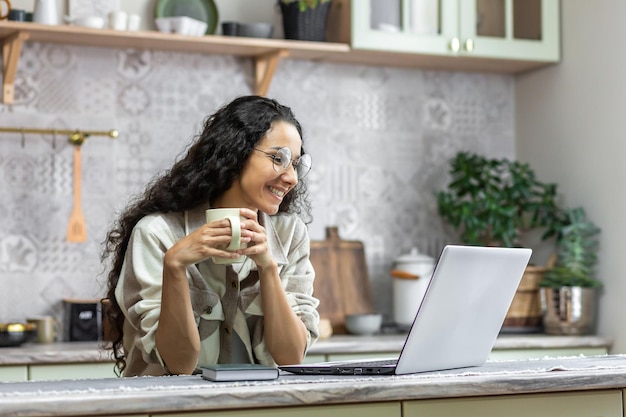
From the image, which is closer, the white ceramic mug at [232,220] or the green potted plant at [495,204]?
the white ceramic mug at [232,220]

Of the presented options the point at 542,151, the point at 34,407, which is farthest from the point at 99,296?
the point at 34,407

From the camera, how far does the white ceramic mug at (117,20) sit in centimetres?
348

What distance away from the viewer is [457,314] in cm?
179

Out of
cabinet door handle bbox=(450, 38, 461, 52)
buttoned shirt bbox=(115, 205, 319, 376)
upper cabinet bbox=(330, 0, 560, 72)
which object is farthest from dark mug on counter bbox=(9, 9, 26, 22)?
cabinet door handle bbox=(450, 38, 461, 52)

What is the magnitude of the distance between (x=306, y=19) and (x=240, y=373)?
7.38ft

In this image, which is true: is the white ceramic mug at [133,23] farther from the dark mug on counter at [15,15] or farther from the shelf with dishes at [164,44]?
the dark mug on counter at [15,15]

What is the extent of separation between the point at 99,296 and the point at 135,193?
398 mm

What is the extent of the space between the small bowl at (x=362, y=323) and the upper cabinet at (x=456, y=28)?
990mm

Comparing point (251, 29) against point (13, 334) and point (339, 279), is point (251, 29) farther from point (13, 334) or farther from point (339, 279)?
point (13, 334)

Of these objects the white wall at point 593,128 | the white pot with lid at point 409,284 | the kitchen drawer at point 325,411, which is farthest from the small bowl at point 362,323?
the kitchen drawer at point 325,411

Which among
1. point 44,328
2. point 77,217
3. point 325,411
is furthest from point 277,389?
point 77,217

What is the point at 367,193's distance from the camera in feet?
13.2

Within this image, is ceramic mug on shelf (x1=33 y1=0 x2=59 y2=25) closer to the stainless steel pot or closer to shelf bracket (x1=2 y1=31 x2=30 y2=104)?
shelf bracket (x1=2 y1=31 x2=30 y2=104)

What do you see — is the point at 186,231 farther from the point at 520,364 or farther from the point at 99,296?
the point at 99,296
